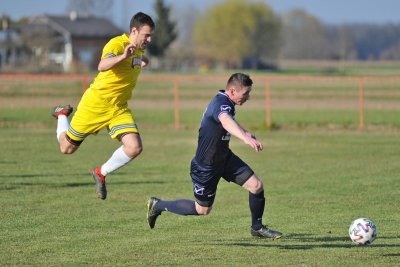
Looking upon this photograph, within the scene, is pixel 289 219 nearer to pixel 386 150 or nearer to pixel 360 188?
pixel 360 188

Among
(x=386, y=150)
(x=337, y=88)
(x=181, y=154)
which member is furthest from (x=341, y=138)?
(x=337, y=88)

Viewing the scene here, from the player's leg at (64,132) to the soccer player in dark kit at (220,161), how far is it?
167cm

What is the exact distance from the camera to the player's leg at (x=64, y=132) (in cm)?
1136

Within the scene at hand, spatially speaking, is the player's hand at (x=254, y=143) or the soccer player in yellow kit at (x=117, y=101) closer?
the player's hand at (x=254, y=143)

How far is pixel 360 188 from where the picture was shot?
49.5 feet

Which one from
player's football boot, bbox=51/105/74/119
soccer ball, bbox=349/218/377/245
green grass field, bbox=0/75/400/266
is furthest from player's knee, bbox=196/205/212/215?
player's football boot, bbox=51/105/74/119

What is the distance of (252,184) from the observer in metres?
10.1

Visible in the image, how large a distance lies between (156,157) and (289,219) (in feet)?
29.8

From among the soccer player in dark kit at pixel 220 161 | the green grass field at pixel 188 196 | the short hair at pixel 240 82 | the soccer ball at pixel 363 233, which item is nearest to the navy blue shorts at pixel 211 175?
the soccer player in dark kit at pixel 220 161

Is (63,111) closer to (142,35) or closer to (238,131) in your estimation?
(142,35)

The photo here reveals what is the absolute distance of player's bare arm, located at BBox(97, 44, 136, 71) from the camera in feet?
33.2

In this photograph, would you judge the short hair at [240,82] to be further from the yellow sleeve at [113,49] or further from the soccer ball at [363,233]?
the soccer ball at [363,233]

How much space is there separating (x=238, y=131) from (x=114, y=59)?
1986 mm

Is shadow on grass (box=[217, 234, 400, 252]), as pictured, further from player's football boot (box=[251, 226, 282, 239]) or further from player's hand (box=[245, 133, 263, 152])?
player's hand (box=[245, 133, 263, 152])
